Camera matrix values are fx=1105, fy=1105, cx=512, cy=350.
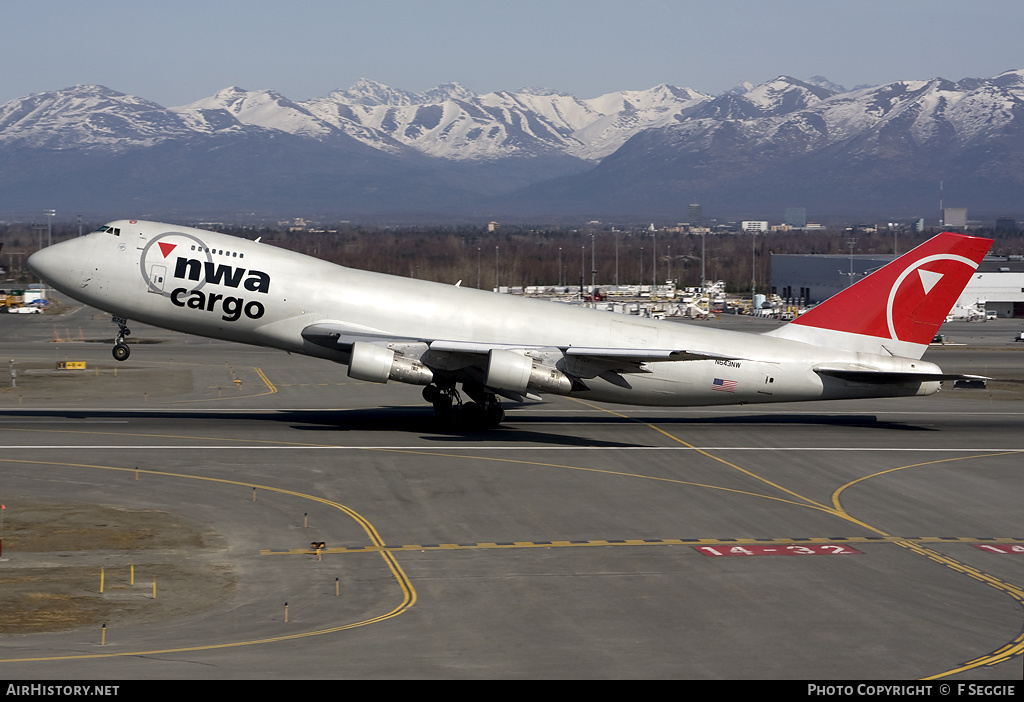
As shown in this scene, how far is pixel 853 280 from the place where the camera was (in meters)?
146

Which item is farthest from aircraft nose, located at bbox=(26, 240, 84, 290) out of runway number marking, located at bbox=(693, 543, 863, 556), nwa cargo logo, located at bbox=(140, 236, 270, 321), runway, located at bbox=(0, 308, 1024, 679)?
runway number marking, located at bbox=(693, 543, 863, 556)

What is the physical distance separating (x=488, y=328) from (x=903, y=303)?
18593 millimetres

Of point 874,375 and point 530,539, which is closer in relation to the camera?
point 530,539

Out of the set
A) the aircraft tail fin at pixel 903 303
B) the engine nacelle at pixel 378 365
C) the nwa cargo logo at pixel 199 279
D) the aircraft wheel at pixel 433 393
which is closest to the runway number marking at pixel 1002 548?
the aircraft tail fin at pixel 903 303

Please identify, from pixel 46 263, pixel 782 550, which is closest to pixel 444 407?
pixel 46 263

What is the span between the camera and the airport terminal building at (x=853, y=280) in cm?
14826

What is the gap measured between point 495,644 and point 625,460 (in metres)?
21.2

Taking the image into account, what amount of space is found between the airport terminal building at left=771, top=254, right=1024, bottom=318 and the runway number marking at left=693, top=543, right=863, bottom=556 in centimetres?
11695

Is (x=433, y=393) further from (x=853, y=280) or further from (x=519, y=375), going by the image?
(x=853, y=280)

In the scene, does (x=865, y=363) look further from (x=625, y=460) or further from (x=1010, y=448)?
(x=625, y=460)

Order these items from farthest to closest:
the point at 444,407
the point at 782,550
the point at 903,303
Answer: the point at 903,303 < the point at 444,407 < the point at 782,550

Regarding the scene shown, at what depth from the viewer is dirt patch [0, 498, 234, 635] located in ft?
78.8

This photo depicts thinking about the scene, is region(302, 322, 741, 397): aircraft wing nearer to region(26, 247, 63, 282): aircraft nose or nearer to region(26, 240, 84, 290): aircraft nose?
region(26, 240, 84, 290): aircraft nose
